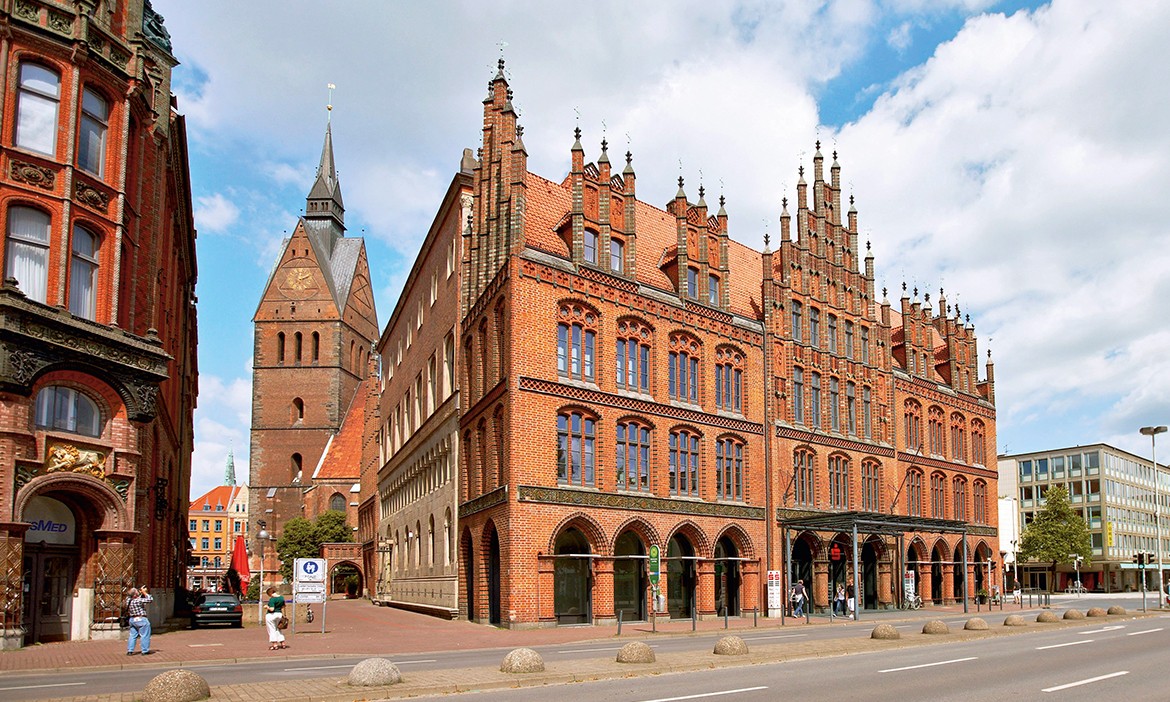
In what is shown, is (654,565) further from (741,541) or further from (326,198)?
(326,198)

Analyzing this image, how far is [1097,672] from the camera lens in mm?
17328

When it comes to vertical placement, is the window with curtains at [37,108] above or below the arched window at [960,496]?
above

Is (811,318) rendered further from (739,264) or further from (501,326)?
(501,326)

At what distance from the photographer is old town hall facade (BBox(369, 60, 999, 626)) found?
116 ft

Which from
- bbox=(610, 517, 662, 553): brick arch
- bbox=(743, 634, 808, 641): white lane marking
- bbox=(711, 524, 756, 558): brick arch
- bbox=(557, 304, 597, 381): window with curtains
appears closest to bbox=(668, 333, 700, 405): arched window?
bbox=(557, 304, 597, 381): window with curtains

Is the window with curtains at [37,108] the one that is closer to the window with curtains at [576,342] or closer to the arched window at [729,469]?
the window with curtains at [576,342]

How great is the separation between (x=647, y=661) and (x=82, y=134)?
21.1 m

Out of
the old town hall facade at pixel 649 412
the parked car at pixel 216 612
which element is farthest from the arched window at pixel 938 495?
the parked car at pixel 216 612

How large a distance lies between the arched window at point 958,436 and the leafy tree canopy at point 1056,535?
26708 mm

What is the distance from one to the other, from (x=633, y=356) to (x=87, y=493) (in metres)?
19.4

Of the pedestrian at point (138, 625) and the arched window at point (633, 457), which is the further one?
the arched window at point (633, 457)

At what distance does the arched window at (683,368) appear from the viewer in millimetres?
39781

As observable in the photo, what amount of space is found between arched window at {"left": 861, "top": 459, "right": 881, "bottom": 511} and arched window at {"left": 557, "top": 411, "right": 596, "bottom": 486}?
60.4 ft

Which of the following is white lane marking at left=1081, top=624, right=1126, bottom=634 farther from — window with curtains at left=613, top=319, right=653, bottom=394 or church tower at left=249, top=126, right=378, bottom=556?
church tower at left=249, top=126, right=378, bottom=556
